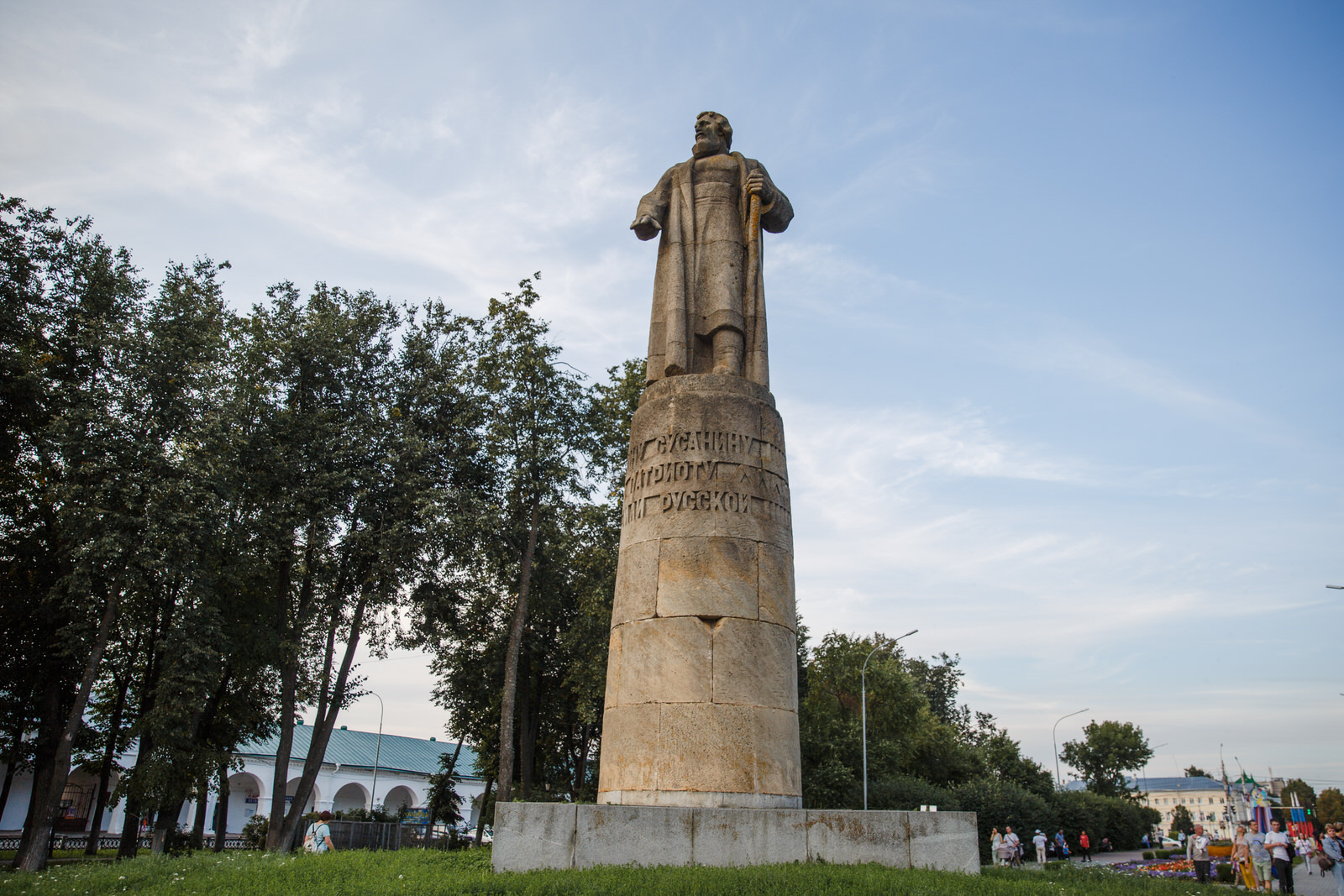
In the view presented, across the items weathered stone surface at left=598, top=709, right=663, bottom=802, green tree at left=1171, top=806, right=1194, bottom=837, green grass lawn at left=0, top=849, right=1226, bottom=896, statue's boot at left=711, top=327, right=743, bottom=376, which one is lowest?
green tree at left=1171, top=806, right=1194, bottom=837

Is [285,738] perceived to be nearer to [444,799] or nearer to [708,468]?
[444,799]

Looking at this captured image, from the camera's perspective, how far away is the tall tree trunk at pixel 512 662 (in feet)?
74.7

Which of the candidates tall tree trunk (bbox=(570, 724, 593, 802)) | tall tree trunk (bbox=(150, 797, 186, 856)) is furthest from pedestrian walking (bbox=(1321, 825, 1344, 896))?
tall tree trunk (bbox=(150, 797, 186, 856))

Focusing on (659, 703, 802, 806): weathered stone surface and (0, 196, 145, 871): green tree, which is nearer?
(659, 703, 802, 806): weathered stone surface

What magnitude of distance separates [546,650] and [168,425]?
13065 millimetres

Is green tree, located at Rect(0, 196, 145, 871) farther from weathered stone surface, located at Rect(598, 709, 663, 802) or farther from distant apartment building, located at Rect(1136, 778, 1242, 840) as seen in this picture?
distant apartment building, located at Rect(1136, 778, 1242, 840)

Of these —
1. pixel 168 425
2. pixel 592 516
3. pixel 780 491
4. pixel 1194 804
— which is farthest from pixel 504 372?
pixel 1194 804

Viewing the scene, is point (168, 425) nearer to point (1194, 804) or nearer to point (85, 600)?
point (85, 600)

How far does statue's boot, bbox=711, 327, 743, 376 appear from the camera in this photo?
34.0 feet

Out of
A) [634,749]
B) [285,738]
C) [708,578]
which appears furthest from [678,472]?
[285,738]

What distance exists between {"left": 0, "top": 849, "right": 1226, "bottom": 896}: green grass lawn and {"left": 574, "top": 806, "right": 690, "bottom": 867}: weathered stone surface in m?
0.24

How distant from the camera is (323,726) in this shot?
23781 millimetres

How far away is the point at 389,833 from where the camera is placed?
86.2 ft

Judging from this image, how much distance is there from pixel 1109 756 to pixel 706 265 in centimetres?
8501
